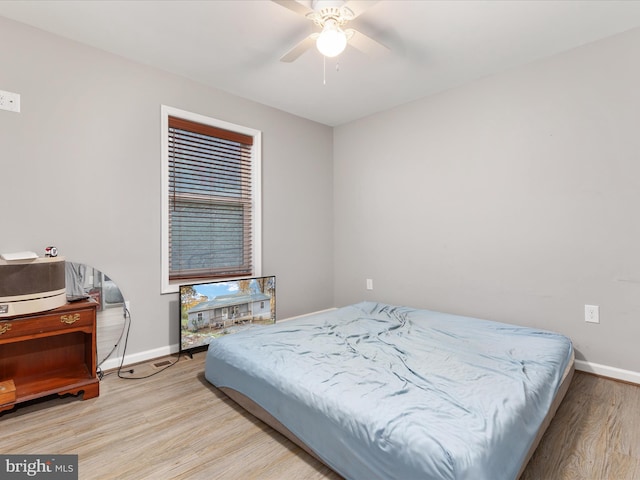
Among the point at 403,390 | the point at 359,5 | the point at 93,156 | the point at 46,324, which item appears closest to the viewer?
the point at 403,390

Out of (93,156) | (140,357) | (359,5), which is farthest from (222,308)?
(359,5)

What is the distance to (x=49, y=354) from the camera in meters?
2.20

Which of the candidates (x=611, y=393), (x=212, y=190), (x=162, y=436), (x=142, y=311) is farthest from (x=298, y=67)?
(x=611, y=393)

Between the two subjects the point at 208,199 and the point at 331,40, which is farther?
the point at 208,199

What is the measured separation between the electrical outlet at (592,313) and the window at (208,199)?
9.26ft

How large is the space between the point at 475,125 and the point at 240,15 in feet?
7.04

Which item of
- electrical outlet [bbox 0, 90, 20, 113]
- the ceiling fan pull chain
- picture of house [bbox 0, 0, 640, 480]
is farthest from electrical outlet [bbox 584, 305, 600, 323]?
electrical outlet [bbox 0, 90, 20, 113]

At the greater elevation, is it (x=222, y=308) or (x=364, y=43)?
(x=364, y=43)

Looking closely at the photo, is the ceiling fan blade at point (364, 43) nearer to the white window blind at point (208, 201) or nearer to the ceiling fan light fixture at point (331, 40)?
the ceiling fan light fixture at point (331, 40)

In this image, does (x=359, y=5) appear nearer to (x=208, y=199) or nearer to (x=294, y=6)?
(x=294, y=6)

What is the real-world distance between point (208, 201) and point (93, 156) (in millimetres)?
962

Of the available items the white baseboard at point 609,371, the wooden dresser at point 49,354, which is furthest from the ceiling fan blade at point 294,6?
the white baseboard at point 609,371

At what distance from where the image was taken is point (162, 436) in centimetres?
172

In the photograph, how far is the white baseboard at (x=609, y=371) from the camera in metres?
2.27
